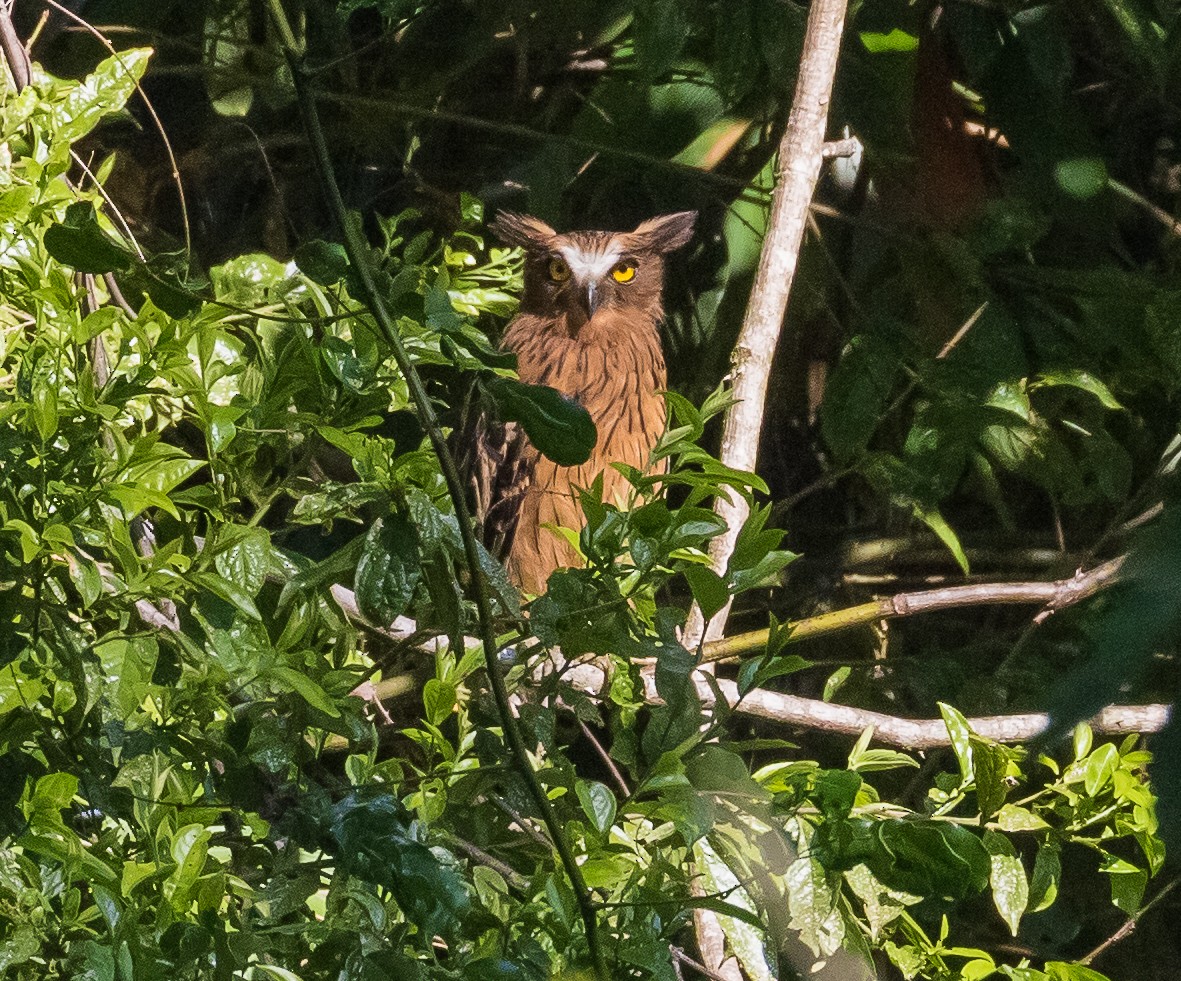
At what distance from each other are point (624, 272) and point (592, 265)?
Result: 0.22ft

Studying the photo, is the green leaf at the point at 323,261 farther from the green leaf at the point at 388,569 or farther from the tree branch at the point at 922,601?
the tree branch at the point at 922,601

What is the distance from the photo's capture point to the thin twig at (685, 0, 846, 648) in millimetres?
1583

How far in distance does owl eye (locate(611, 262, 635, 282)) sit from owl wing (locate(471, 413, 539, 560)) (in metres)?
0.37

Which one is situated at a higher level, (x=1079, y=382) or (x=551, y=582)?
(x=551, y=582)

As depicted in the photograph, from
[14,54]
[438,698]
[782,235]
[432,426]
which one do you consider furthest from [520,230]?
[432,426]

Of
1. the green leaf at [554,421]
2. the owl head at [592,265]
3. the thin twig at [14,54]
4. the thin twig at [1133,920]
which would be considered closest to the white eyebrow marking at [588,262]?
the owl head at [592,265]

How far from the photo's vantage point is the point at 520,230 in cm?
244

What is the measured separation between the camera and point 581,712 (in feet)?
3.22

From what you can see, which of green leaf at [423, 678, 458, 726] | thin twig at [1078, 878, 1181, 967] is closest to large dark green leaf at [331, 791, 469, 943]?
green leaf at [423, 678, 458, 726]

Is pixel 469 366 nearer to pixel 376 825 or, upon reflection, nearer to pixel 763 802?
pixel 376 825

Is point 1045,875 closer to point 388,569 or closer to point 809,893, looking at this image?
point 809,893

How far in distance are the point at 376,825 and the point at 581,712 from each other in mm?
244

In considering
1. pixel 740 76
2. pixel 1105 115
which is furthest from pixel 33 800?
pixel 1105 115

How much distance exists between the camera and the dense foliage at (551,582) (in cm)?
83
